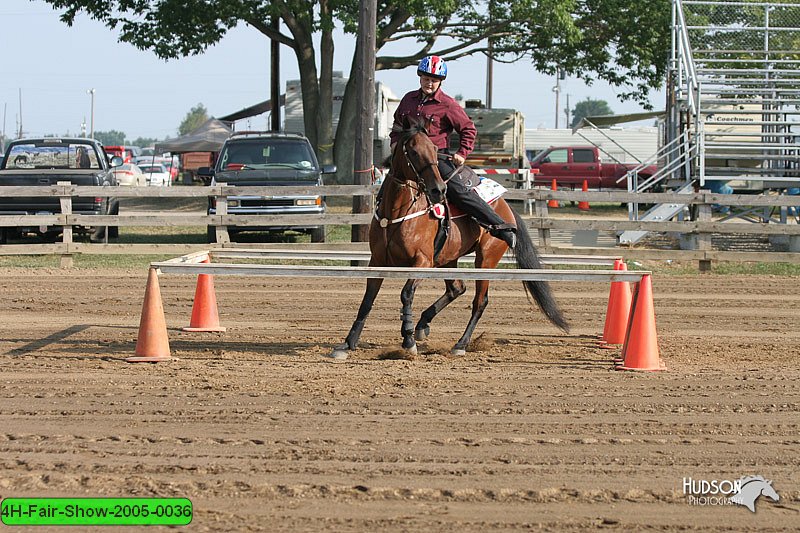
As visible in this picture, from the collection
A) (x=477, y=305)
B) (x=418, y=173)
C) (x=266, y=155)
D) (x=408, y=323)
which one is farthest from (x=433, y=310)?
(x=266, y=155)

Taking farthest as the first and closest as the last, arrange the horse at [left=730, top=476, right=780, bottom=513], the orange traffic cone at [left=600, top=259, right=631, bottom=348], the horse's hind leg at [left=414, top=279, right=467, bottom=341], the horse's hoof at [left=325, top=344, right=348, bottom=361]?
the orange traffic cone at [left=600, top=259, right=631, bottom=348] → the horse's hind leg at [left=414, top=279, right=467, bottom=341] → the horse's hoof at [left=325, top=344, right=348, bottom=361] → the horse at [left=730, top=476, right=780, bottom=513]

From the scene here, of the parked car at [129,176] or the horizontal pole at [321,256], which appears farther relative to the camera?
the parked car at [129,176]

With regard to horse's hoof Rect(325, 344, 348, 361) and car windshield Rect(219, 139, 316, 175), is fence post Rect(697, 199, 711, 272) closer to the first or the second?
car windshield Rect(219, 139, 316, 175)

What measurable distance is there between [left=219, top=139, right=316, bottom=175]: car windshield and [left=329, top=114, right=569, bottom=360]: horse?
1063 centimetres

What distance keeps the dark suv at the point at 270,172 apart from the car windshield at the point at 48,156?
2568 millimetres

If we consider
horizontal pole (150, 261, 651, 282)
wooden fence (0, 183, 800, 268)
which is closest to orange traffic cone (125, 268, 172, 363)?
horizontal pole (150, 261, 651, 282)

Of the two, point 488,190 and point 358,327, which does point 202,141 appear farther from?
point 358,327

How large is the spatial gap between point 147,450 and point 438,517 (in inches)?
78.7

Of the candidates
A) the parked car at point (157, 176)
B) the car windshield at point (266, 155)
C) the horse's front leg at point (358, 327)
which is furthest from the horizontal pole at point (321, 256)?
the parked car at point (157, 176)

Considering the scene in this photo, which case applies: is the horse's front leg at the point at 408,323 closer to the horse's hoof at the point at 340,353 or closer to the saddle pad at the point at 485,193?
the horse's hoof at the point at 340,353

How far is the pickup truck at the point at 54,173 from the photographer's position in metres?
18.9

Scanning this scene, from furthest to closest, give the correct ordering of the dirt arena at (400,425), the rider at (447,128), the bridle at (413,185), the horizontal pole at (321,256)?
the horizontal pole at (321,256)
the rider at (447,128)
the bridle at (413,185)
the dirt arena at (400,425)

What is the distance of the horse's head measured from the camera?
330 inches

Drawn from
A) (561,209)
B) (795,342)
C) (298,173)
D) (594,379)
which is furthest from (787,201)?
(561,209)
